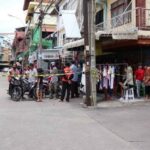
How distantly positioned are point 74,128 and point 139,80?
25.4ft

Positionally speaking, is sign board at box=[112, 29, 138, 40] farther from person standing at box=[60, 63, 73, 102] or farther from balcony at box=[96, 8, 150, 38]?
person standing at box=[60, 63, 73, 102]

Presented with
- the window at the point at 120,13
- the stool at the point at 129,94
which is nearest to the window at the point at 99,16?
the window at the point at 120,13

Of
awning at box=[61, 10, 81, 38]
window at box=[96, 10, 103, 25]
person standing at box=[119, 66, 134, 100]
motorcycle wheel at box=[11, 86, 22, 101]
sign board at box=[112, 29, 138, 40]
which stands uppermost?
window at box=[96, 10, 103, 25]

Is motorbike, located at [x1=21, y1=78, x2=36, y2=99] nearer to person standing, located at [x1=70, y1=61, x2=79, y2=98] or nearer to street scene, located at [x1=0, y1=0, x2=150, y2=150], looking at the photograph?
street scene, located at [x1=0, y1=0, x2=150, y2=150]

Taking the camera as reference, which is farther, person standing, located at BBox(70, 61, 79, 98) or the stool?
person standing, located at BBox(70, 61, 79, 98)

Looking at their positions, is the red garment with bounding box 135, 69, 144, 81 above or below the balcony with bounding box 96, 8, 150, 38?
below

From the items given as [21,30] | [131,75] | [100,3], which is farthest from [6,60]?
[131,75]

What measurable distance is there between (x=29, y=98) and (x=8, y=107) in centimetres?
395

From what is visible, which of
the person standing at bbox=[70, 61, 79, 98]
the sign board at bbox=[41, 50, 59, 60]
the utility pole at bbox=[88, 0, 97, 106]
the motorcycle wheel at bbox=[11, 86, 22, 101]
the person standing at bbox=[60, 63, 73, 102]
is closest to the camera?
the utility pole at bbox=[88, 0, 97, 106]

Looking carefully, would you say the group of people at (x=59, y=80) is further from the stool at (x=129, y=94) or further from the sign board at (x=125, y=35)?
the sign board at (x=125, y=35)

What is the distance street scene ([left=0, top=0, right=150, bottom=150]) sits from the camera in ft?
35.1

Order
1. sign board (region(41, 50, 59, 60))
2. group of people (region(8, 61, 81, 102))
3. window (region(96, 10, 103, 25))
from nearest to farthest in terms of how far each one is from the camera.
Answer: group of people (region(8, 61, 81, 102)) < window (region(96, 10, 103, 25)) < sign board (region(41, 50, 59, 60))

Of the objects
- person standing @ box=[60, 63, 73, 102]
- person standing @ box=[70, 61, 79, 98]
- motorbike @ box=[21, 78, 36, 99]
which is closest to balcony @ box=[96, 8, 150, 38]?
person standing @ box=[70, 61, 79, 98]

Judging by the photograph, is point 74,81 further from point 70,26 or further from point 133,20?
point 133,20
